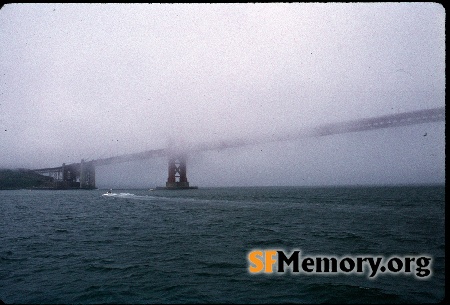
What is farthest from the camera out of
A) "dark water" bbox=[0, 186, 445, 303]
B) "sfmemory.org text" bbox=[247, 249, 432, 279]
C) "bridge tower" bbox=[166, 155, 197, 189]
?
"bridge tower" bbox=[166, 155, 197, 189]

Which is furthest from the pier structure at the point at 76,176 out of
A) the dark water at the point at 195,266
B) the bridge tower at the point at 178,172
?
the dark water at the point at 195,266

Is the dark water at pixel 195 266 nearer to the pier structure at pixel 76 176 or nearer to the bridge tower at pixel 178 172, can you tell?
the bridge tower at pixel 178 172

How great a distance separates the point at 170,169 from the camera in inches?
4006

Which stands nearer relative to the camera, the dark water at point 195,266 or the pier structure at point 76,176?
the dark water at point 195,266

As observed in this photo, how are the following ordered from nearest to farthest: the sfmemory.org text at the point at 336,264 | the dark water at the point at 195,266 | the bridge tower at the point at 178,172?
the dark water at the point at 195,266, the sfmemory.org text at the point at 336,264, the bridge tower at the point at 178,172

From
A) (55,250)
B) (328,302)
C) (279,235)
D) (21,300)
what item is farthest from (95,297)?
(279,235)

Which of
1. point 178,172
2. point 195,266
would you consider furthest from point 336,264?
point 178,172

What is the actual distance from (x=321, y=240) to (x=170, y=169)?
9186 cm

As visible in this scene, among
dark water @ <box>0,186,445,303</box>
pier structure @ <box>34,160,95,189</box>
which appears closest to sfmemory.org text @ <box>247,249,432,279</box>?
dark water @ <box>0,186,445,303</box>

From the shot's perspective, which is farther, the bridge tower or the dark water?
the bridge tower

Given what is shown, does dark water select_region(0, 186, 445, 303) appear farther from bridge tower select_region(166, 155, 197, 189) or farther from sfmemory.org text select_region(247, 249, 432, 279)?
bridge tower select_region(166, 155, 197, 189)

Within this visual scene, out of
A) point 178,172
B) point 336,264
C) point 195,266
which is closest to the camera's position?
point 195,266

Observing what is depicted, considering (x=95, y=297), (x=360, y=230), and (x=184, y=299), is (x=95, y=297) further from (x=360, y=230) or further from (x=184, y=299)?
(x=360, y=230)

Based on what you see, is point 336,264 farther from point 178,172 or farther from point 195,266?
point 178,172
